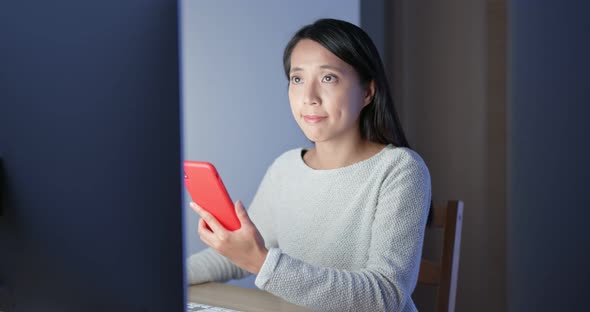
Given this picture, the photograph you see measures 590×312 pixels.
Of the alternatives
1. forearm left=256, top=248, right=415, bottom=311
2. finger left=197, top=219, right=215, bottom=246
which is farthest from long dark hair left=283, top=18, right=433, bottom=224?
finger left=197, top=219, right=215, bottom=246

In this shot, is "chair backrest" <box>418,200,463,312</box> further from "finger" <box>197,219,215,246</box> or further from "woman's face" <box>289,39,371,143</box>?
"finger" <box>197,219,215,246</box>

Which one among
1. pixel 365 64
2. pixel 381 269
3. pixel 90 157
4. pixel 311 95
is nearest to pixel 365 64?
pixel 365 64

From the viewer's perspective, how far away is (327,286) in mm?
896

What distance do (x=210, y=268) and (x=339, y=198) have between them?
0.27 m

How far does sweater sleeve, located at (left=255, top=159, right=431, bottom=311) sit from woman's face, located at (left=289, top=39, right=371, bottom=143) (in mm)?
135

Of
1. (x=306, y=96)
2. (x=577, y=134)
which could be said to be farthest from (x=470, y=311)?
(x=306, y=96)

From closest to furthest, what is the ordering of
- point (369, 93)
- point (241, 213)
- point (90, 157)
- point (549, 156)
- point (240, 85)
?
point (90, 157) → point (241, 213) → point (369, 93) → point (549, 156) → point (240, 85)

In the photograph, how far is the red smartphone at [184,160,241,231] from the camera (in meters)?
0.85

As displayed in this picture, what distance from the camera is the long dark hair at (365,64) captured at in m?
1.09

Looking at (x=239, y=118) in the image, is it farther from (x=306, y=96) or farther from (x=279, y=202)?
(x=306, y=96)

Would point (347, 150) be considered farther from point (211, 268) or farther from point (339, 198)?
point (211, 268)

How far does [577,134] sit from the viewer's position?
1.57 meters

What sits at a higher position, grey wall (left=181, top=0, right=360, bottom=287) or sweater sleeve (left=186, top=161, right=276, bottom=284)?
grey wall (left=181, top=0, right=360, bottom=287)

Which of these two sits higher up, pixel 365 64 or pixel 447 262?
pixel 365 64
